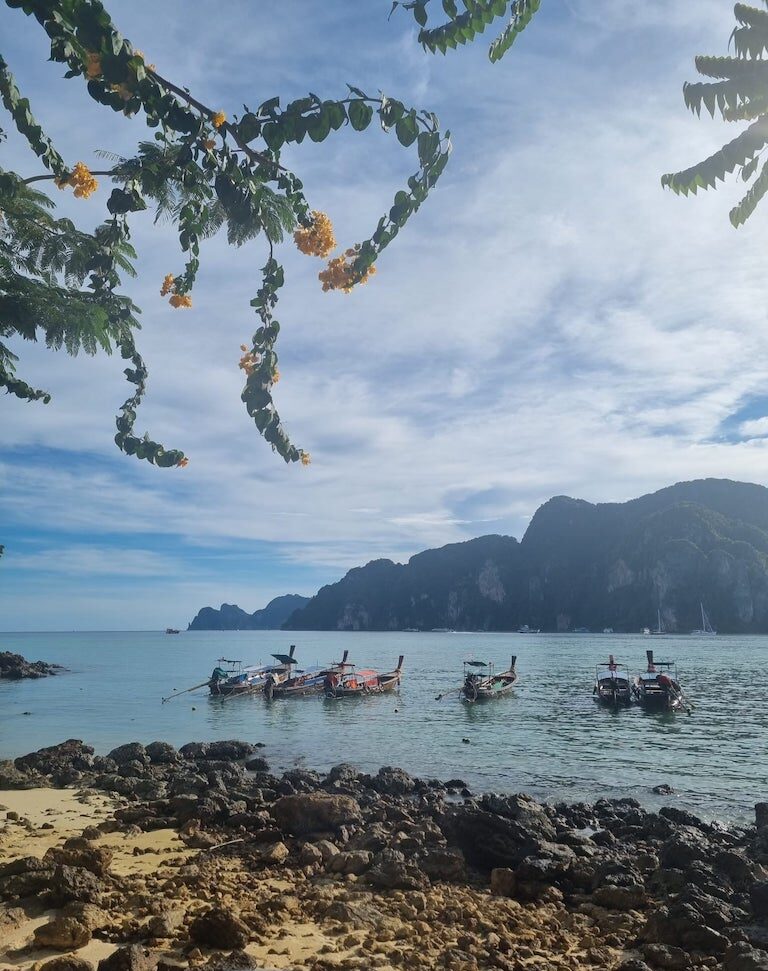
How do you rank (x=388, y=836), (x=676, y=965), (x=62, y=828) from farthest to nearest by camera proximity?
(x=62, y=828) → (x=388, y=836) → (x=676, y=965)

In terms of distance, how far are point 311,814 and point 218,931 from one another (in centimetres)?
517

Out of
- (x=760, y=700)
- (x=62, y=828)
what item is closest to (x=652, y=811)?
(x=62, y=828)

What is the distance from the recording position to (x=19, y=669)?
66.2 metres

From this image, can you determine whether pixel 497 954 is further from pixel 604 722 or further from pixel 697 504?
pixel 697 504

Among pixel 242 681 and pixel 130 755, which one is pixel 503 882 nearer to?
pixel 130 755

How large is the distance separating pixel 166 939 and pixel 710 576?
186m

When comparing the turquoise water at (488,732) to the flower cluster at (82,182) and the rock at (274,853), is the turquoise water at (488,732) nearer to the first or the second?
the rock at (274,853)

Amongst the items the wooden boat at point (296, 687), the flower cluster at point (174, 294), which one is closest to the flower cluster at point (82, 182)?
the flower cluster at point (174, 294)

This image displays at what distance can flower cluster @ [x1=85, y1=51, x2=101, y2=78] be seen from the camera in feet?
8.88

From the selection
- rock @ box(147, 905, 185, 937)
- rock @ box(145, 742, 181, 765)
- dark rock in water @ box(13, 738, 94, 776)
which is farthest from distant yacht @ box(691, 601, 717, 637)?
rock @ box(147, 905, 185, 937)

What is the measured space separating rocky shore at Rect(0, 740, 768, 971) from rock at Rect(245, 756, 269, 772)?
20.8 ft

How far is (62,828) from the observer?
11.0m

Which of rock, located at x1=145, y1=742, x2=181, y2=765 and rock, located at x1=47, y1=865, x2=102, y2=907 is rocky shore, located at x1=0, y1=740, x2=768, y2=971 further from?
rock, located at x1=145, y1=742, x2=181, y2=765

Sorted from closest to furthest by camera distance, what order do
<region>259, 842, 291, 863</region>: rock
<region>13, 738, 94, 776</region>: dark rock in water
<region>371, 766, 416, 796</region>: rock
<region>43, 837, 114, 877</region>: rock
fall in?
<region>43, 837, 114, 877</region>: rock, <region>259, 842, 291, 863</region>: rock, <region>371, 766, 416, 796</region>: rock, <region>13, 738, 94, 776</region>: dark rock in water
